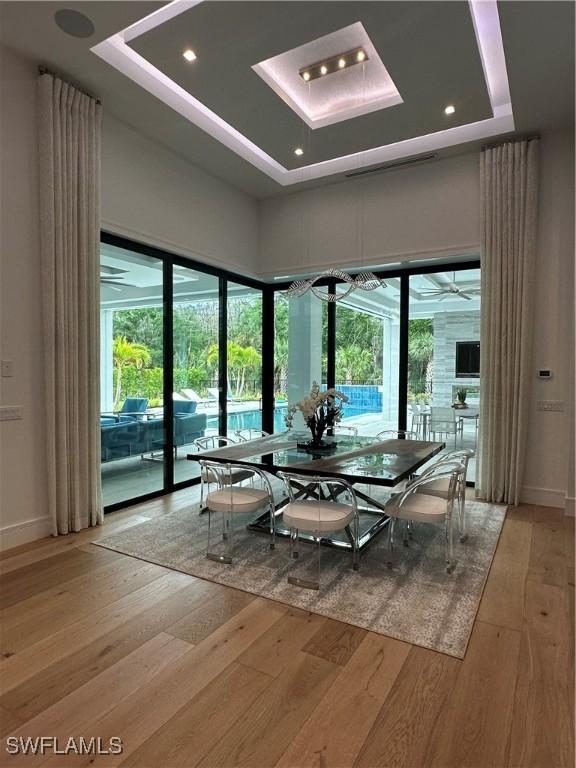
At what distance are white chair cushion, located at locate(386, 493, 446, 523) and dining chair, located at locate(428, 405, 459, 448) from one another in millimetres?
2724

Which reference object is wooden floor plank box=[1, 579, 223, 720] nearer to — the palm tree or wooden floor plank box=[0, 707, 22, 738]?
wooden floor plank box=[0, 707, 22, 738]

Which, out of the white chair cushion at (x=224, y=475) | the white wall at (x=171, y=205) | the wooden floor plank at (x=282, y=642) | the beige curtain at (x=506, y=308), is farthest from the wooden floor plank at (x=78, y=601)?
the beige curtain at (x=506, y=308)

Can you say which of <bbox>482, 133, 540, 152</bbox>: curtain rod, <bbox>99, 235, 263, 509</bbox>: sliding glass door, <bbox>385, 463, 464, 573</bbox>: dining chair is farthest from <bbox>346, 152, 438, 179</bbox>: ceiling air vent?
<bbox>385, 463, 464, 573</bbox>: dining chair

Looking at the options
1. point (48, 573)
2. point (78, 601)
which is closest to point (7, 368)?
point (48, 573)

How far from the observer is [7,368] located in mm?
3484

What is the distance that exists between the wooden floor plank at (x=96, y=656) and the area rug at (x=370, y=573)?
35 centimetres

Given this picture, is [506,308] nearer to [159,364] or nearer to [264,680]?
[159,364]

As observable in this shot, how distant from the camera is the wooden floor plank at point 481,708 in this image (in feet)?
5.48

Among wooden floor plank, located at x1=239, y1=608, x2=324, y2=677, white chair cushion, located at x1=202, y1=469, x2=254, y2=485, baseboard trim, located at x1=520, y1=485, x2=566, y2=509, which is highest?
white chair cushion, located at x1=202, y1=469, x2=254, y2=485

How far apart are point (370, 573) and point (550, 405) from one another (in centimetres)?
294

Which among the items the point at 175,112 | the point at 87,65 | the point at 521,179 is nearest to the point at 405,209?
the point at 521,179

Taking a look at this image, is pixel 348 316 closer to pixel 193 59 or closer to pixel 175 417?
pixel 175 417

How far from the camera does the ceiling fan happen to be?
5.60 meters

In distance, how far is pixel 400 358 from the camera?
5.93 metres
